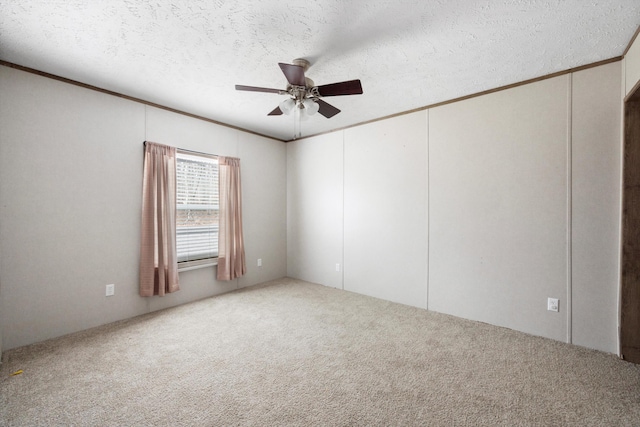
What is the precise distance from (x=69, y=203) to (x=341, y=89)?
9.56 ft

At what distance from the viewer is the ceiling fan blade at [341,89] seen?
7.06 feet

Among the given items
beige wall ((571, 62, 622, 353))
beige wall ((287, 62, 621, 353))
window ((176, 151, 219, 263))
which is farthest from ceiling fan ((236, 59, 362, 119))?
beige wall ((571, 62, 622, 353))

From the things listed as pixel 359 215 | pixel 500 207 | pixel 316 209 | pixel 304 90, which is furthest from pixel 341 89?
pixel 316 209

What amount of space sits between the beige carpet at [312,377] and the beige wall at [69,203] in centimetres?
33

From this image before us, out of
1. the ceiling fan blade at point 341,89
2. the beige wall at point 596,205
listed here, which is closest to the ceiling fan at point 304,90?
the ceiling fan blade at point 341,89

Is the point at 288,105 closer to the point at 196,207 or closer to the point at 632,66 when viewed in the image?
the point at 196,207

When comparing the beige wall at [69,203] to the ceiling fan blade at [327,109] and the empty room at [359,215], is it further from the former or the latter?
the ceiling fan blade at [327,109]

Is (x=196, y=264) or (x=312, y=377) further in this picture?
(x=196, y=264)

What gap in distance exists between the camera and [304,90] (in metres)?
2.40

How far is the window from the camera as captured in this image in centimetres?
373

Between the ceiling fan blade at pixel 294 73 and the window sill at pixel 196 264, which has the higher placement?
the ceiling fan blade at pixel 294 73

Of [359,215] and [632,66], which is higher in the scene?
[632,66]

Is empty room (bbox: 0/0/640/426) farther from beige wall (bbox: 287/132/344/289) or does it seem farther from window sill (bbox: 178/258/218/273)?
beige wall (bbox: 287/132/344/289)

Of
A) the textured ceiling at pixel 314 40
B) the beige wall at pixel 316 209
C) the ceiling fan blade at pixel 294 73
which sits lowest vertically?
the beige wall at pixel 316 209
